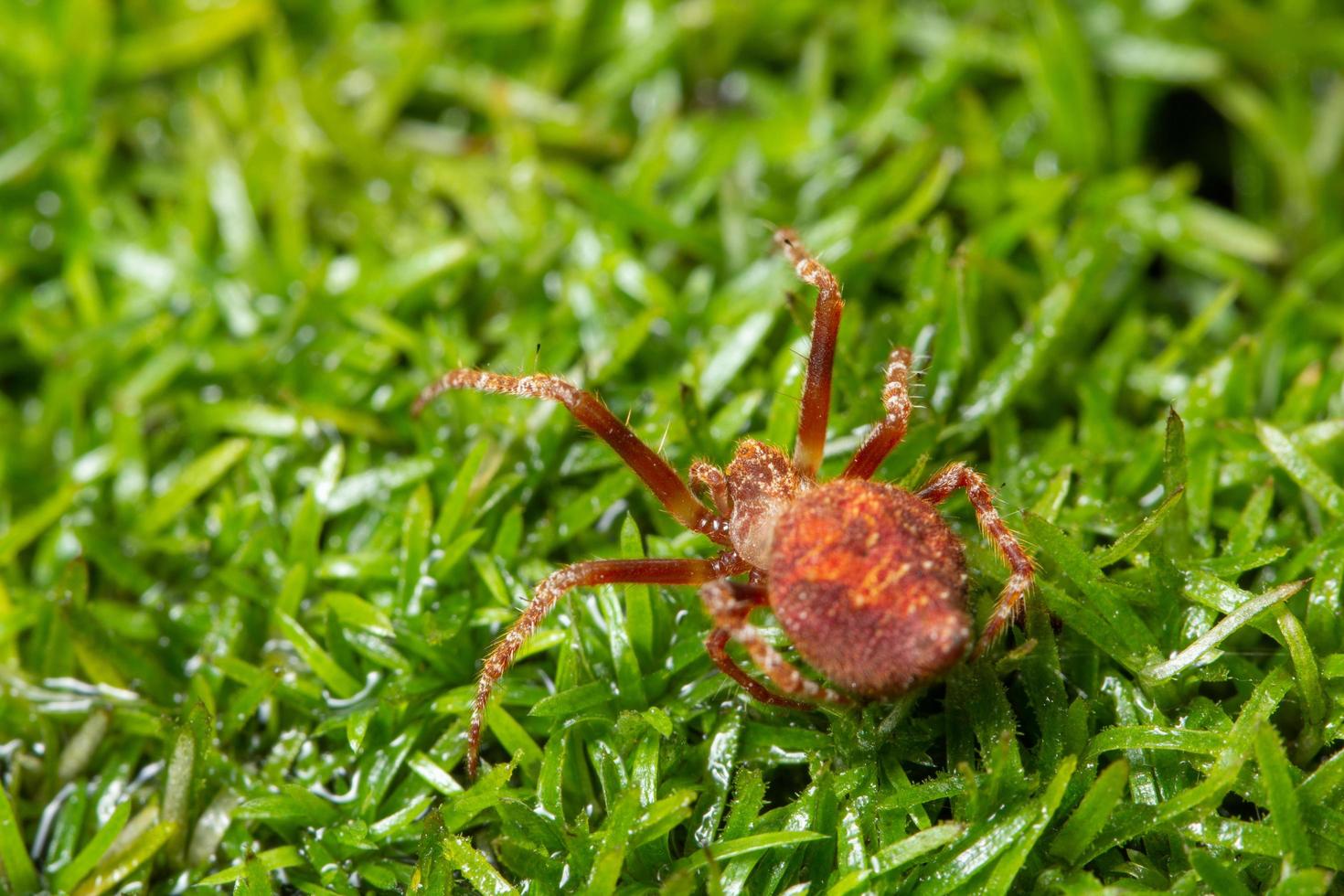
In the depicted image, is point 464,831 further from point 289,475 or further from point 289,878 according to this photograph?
point 289,475

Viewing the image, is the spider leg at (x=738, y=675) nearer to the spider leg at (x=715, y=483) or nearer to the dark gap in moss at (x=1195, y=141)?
the spider leg at (x=715, y=483)

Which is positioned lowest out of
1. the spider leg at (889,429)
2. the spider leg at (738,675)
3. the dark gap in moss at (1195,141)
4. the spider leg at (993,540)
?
the spider leg at (738,675)

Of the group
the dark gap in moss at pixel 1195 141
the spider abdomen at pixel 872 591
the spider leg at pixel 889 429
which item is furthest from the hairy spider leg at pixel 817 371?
the dark gap in moss at pixel 1195 141

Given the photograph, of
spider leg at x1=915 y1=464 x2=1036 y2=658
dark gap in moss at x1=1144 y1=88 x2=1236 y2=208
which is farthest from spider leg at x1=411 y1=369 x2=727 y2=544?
dark gap in moss at x1=1144 y1=88 x2=1236 y2=208

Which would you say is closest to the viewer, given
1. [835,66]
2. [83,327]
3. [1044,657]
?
[1044,657]

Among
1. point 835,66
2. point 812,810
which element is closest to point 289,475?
point 812,810

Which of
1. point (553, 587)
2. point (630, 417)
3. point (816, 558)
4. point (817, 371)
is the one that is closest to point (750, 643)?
point (816, 558)
